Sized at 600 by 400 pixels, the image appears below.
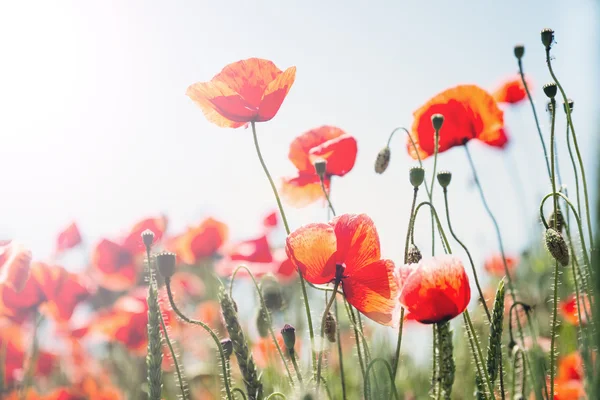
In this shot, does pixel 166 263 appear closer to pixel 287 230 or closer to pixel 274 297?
pixel 287 230

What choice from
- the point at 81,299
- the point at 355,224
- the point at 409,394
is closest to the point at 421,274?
the point at 355,224

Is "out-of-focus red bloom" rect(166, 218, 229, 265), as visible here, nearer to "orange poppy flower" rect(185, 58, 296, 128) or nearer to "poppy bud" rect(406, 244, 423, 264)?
"orange poppy flower" rect(185, 58, 296, 128)

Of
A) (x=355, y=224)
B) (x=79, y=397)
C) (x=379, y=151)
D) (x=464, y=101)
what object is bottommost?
(x=79, y=397)

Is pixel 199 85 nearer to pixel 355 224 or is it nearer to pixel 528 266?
pixel 355 224

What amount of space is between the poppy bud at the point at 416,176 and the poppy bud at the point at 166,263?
714 mm

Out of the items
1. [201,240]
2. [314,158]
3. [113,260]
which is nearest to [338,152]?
[314,158]

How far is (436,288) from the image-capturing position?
1.58m

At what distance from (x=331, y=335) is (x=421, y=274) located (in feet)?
1.79

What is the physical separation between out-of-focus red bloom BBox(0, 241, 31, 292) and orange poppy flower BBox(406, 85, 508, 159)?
148cm

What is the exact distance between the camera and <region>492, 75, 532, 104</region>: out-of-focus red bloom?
3426 millimetres

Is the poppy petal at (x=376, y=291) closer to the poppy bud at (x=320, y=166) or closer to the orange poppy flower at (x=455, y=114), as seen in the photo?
the poppy bud at (x=320, y=166)

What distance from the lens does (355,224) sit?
71.1 inches

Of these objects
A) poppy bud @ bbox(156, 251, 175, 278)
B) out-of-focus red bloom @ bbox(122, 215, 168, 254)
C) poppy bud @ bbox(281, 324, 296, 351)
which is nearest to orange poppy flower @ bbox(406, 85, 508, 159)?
poppy bud @ bbox(281, 324, 296, 351)

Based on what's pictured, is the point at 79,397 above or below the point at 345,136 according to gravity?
below
